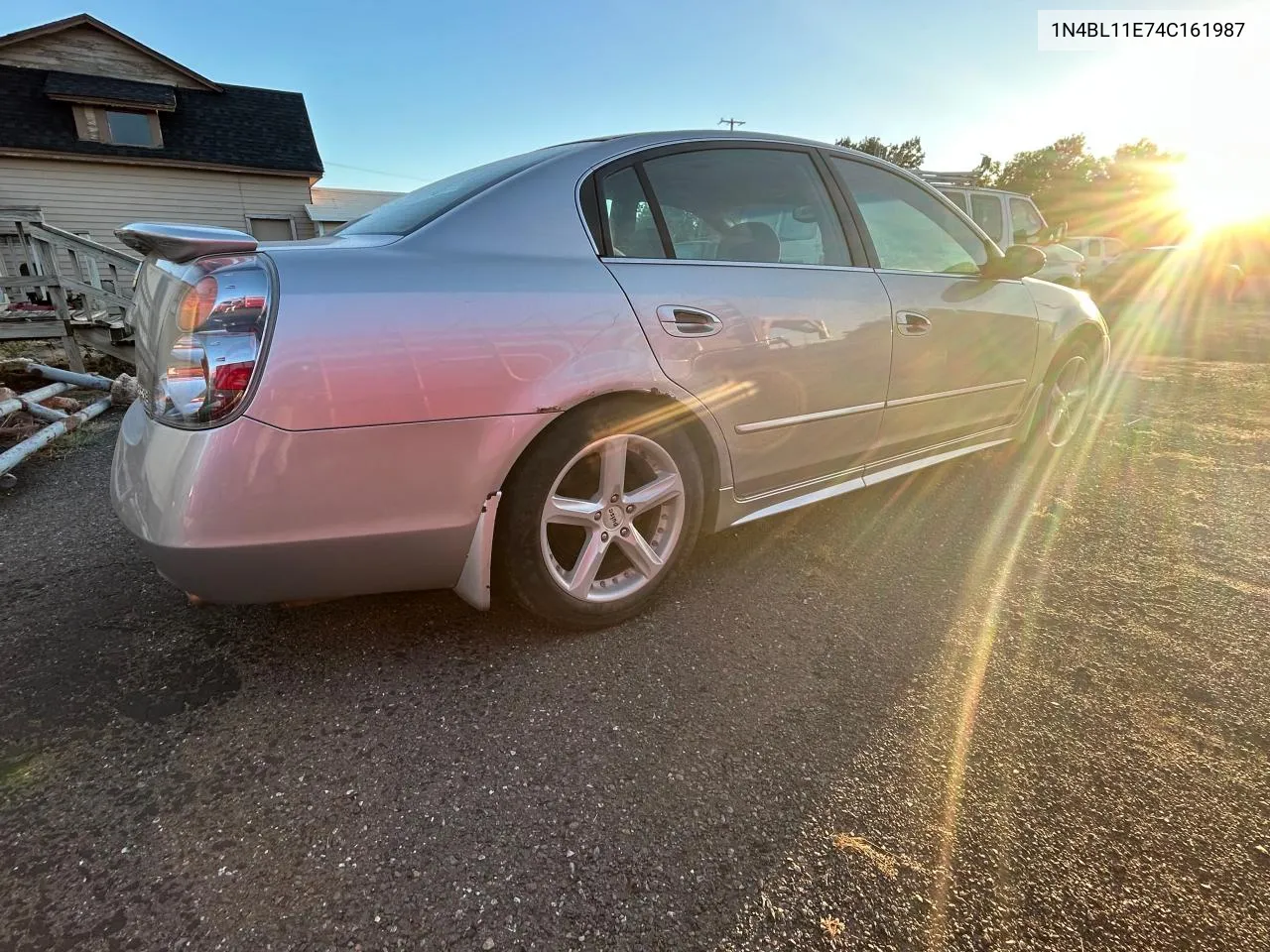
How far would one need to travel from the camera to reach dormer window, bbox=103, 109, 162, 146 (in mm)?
15768

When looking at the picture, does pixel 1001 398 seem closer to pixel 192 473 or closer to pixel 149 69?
pixel 192 473

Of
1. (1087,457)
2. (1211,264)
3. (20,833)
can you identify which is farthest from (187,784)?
(1211,264)

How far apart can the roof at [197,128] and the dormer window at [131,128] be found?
0.25m

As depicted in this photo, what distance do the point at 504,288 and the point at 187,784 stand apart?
134 centimetres

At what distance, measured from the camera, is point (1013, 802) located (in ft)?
4.82

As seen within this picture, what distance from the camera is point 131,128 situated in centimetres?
1598

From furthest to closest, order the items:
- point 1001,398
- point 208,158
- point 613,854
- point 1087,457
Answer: point 208,158 → point 1087,457 → point 1001,398 → point 613,854

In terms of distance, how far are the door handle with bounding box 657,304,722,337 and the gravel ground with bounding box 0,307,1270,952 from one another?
3.00ft

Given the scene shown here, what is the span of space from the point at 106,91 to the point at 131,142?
1.09 m

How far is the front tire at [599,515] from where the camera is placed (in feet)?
5.99

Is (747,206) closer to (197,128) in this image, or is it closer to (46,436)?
(46,436)

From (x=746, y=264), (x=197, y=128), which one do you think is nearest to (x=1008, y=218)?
(x=746, y=264)

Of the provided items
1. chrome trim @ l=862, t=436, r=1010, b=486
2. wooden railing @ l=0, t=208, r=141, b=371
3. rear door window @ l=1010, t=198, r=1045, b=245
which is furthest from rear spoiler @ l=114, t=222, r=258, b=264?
rear door window @ l=1010, t=198, r=1045, b=245

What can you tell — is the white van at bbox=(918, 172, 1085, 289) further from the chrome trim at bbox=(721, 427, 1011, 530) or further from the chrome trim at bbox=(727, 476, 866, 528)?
the chrome trim at bbox=(727, 476, 866, 528)
